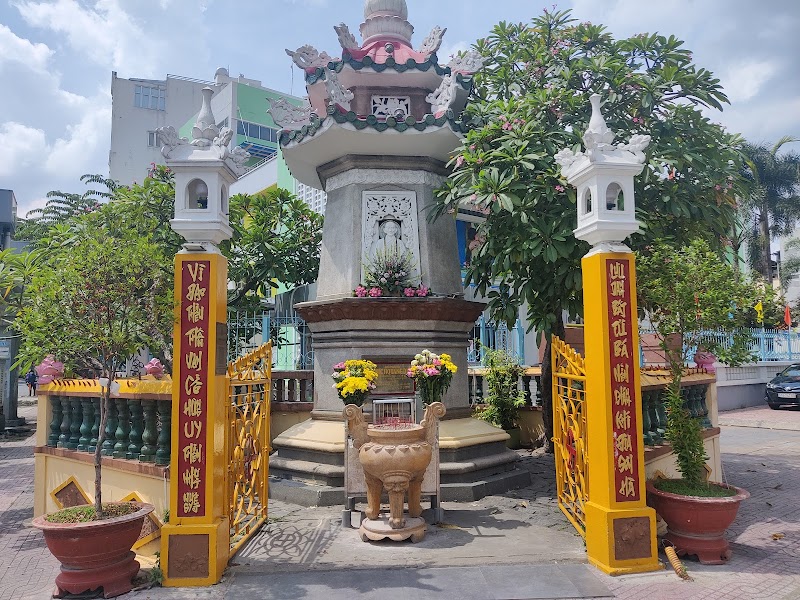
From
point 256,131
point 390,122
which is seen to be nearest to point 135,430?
point 390,122

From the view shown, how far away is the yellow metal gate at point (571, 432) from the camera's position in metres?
5.59

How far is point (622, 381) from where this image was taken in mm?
5137

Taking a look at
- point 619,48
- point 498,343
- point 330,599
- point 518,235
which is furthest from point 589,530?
point 498,343

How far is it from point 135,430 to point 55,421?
1600 millimetres

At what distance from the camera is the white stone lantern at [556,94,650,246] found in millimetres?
5242

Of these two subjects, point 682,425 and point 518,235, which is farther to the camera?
point 518,235

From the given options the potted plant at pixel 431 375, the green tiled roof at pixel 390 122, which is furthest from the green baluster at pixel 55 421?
the green tiled roof at pixel 390 122

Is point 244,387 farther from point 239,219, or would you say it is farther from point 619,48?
point 619,48

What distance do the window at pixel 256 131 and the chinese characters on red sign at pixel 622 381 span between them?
2926 cm

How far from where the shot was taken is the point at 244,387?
605cm

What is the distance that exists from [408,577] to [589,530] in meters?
1.64

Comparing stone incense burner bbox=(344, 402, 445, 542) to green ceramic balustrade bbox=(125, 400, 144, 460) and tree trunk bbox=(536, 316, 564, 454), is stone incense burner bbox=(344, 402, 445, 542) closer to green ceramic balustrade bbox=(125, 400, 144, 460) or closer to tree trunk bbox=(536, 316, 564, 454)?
green ceramic balustrade bbox=(125, 400, 144, 460)

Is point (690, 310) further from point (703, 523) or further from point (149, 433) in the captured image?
point (149, 433)

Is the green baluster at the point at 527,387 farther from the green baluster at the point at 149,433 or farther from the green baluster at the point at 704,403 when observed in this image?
the green baluster at the point at 149,433
